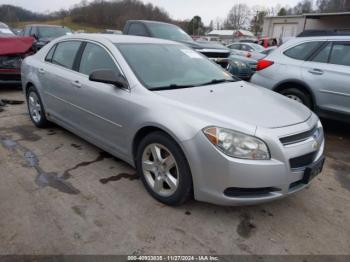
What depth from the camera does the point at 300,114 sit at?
10.0 ft

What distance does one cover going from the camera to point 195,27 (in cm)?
7369

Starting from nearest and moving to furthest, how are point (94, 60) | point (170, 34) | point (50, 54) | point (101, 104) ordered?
point (101, 104) → point (94, 60) → point (50, 54) → point (170, 34)

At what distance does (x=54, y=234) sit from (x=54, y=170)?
48.4 inches

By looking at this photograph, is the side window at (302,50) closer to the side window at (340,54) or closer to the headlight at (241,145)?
the side window at (340,54)

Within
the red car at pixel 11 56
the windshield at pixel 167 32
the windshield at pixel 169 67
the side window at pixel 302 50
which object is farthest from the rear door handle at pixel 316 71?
the red car at pixel 11 56

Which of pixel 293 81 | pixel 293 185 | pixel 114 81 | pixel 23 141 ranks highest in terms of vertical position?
pixel 114 81

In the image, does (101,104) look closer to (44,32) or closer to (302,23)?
(44,32)

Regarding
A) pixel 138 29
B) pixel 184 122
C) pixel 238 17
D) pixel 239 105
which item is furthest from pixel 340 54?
pixel 238 17

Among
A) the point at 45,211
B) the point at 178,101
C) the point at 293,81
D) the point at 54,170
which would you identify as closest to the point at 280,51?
the point at 293,81

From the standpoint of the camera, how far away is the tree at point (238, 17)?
8094 cm

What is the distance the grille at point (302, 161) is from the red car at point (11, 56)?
22.6 feet

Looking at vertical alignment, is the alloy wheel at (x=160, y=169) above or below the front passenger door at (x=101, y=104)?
below

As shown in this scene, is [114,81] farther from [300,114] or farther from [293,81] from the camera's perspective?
[293,81]

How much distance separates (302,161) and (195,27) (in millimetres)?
75155
